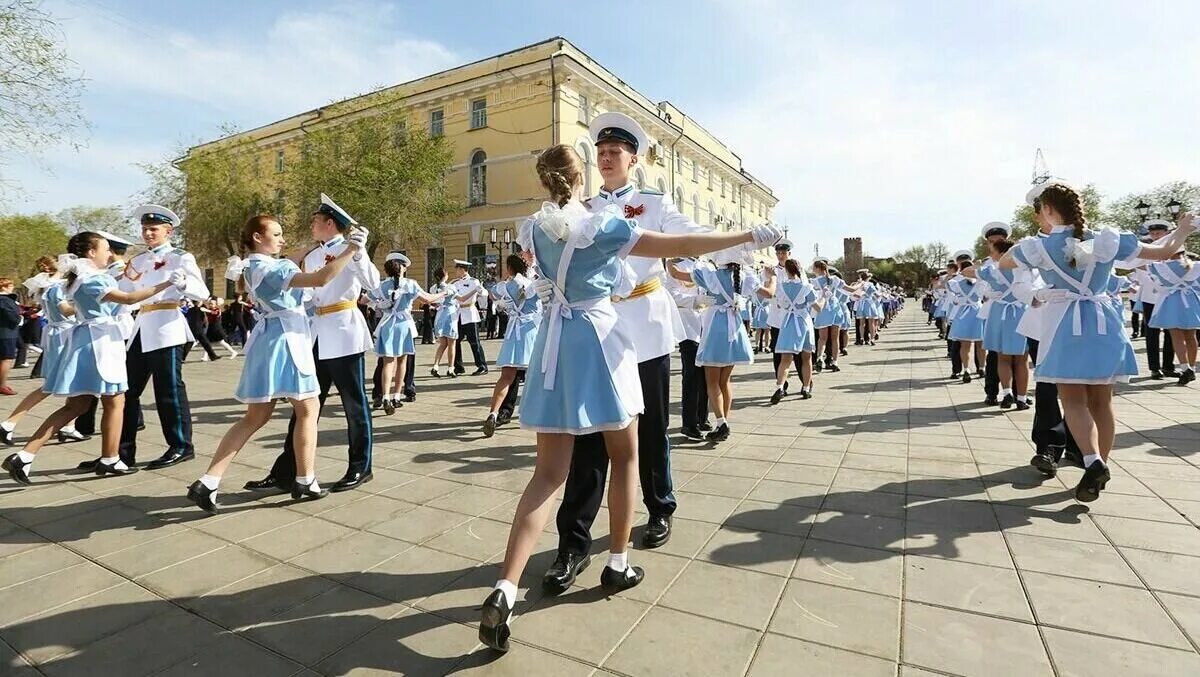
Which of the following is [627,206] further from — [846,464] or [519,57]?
[519,57]

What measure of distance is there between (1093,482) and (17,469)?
288 inches

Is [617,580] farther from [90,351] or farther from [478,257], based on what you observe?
[478,257]

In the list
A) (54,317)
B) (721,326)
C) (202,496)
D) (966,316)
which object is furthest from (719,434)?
(54,317)

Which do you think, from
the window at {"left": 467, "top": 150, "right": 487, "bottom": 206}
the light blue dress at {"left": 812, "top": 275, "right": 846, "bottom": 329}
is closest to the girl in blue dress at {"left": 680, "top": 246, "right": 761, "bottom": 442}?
the light blue dress at {"left": 812, "top": 275, "right": 846, "bottom": 329}

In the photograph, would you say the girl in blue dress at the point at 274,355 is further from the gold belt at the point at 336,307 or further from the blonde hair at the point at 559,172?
the blonde hair at the point at 559,172

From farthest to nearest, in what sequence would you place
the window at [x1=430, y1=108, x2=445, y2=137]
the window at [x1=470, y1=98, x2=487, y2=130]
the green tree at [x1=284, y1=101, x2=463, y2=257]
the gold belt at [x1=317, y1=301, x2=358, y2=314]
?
the window at [x1=430, y1=108, x2=445, y2=137] < the window at [x1=470, y1=98, x2=487, y2=130] < the green tree at [x1=284, y1=101, x2=463, y2=257] < the gold belt at [x1=317, y1=301, x2=358, y2=314]

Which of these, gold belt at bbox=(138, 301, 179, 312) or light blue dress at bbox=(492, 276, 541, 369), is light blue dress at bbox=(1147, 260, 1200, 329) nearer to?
light blue dress at bbox=(492, 276, 541, 369)

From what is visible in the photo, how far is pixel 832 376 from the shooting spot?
35.2ft

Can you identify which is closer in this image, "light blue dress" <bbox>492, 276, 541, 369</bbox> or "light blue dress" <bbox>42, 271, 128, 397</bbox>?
"light blue dress" <bbox>42, 271, 128, 397</bbox>

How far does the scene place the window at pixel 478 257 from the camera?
30266mm

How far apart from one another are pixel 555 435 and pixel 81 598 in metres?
2.28

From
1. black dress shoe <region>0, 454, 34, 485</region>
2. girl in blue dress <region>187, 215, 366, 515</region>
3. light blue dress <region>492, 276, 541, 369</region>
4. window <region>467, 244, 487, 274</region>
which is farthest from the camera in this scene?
window <region>467, 244, 487, 274</region>

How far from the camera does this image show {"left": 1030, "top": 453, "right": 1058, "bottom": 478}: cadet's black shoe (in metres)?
4.14

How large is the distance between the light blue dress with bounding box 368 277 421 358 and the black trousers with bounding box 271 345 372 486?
332 centimetres
